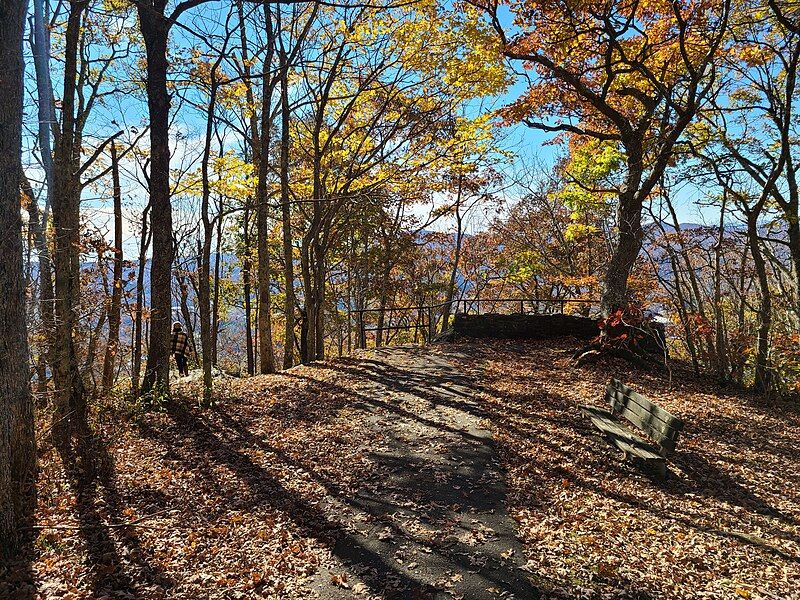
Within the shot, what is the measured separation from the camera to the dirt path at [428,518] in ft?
12.2

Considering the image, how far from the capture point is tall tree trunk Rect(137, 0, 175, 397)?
788cm

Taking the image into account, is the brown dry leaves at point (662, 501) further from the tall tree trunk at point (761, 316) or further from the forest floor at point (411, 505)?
the tall tree trunk at point (761, 316)

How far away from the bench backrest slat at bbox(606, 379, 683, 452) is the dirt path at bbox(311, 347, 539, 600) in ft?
6.16

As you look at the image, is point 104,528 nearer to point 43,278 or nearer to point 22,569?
point 22,569

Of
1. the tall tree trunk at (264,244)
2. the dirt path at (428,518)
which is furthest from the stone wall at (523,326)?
the dirt path at (428,518)

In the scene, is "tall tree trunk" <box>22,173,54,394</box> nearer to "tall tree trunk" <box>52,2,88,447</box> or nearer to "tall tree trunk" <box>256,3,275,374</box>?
"tall tree trunk" <box>52,2,88,447</box>

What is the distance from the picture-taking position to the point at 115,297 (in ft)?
33.8

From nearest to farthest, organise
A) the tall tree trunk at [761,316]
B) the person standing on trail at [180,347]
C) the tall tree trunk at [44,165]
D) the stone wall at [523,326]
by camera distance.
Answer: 1. the tall tree trunk at [44,165]
2. the tall tree trunk at [761,316]
3. the person standing on trail at [180,347]
4. the stone wall at [523,326]

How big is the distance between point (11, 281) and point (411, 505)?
4154 mm

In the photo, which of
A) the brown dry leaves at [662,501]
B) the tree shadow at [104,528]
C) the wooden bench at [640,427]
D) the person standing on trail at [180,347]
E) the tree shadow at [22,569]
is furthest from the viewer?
the person standing on trail at [180,347]

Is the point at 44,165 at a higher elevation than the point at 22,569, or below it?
higher

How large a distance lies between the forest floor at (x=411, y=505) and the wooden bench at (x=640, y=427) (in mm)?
248

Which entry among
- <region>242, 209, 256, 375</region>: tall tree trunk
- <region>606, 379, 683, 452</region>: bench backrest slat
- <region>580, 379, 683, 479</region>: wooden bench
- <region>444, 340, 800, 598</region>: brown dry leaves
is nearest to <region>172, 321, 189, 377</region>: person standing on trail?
<region>242, 209, 256, 375</region>: tall tree trunk

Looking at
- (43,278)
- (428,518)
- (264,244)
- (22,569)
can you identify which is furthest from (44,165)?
(428,518)
